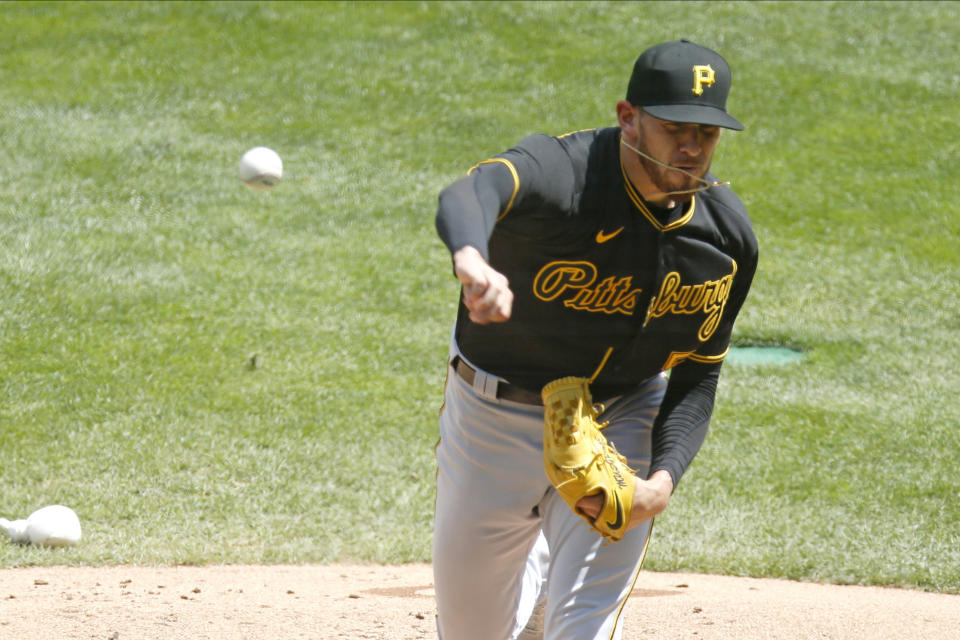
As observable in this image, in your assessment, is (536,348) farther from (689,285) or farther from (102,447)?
(102,447)

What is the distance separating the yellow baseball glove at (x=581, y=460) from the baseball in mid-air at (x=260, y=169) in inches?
255

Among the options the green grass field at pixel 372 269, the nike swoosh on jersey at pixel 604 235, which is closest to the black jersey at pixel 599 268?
the nike swoosh on jersey at pixel 604 235

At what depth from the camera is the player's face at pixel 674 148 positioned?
299cm

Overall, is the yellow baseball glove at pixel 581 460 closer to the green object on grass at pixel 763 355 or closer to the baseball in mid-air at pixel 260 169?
the green object on grass at pixel 763 355

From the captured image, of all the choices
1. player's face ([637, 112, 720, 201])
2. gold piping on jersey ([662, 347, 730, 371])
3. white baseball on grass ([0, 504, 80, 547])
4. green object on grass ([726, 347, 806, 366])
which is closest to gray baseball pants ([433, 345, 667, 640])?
gold piping on jersey ([662, 347, 730, 371])

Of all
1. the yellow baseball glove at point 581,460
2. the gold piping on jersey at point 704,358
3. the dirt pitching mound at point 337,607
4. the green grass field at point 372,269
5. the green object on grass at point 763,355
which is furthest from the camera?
the green object on grass at point 763,355

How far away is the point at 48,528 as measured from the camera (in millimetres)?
5754

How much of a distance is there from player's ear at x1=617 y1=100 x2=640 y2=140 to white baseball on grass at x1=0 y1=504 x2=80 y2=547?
394 centimetres

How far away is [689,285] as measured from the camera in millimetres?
3199

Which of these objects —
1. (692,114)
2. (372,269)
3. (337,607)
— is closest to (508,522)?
(692,114)

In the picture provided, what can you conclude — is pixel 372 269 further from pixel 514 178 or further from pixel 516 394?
pixel 514 178

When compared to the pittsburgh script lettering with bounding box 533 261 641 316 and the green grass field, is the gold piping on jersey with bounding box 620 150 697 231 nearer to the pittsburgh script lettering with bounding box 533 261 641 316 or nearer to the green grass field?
the pittsburgh script lettering with bounding box 533 261 641 316

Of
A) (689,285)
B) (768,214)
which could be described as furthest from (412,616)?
(768,214)

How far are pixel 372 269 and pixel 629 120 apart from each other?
7.03 meters
